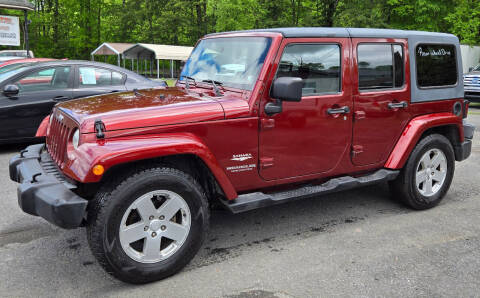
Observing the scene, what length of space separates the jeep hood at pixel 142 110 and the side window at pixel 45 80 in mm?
3875

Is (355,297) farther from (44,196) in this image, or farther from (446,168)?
(446,168)

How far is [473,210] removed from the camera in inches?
184

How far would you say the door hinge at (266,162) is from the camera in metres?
3.50

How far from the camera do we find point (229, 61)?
385 cm

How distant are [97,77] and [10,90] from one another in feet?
4.77

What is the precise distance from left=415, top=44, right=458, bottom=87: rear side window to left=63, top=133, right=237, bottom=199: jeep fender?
2635 mm

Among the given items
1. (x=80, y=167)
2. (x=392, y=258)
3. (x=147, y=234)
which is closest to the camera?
(x=80, y=167)

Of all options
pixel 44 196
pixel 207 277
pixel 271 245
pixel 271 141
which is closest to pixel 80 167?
pixel 44 196

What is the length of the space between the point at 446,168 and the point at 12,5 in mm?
17261

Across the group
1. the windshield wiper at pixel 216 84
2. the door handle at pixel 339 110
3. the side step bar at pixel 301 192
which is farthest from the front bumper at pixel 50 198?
the door handle at pixel 339 110

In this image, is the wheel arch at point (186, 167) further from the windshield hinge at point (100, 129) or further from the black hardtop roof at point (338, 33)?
the black hardtop roof at point (338, 33)

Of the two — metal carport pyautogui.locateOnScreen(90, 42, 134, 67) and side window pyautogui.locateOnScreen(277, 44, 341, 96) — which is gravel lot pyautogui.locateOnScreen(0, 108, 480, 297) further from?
metal carport pyautogui.locateOnScreen(90, 42, 134, 67)

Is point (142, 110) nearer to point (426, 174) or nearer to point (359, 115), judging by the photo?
point (359, 115)

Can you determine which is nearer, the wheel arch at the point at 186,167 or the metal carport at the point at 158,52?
the wheel arch at the point at 186,167
